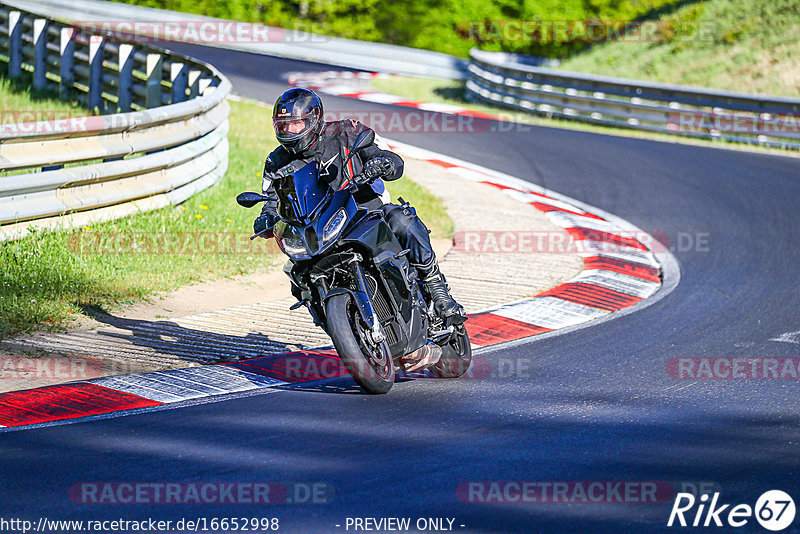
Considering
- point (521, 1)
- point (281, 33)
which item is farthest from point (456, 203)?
point (521, 1)

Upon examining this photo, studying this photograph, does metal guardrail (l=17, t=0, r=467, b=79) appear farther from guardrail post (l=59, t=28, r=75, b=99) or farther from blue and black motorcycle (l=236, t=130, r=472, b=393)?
blue and black motorcycle (l=236, t=130, r=472, b=393)

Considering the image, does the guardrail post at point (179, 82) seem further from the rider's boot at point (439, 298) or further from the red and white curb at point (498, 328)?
the rider's boot at point (439, 298)

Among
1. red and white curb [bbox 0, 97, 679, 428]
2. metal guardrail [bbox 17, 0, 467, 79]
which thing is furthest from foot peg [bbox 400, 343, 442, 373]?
metal guardrail [bbox 17, 0, 467, 79]

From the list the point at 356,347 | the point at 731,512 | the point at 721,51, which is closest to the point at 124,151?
the point at 356,347

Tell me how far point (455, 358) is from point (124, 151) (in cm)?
460

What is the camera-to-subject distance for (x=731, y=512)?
4496 millimetres

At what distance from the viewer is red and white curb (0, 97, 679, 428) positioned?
239 inches

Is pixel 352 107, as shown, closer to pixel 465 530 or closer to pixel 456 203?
pixel 456 203

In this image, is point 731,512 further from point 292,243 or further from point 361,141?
point 361,141

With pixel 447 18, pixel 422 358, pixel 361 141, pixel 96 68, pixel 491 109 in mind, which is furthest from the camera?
pixel 447 18

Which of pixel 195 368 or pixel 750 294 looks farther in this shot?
pixel 750 294

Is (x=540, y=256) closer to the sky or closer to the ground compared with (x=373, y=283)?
closer to the ground

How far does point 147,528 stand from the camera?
14.1ft

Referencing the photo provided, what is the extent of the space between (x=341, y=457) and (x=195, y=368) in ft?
6.75
